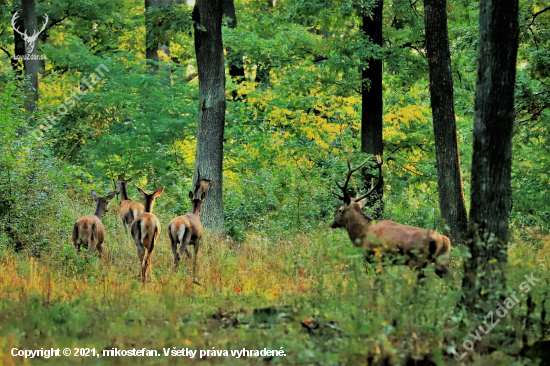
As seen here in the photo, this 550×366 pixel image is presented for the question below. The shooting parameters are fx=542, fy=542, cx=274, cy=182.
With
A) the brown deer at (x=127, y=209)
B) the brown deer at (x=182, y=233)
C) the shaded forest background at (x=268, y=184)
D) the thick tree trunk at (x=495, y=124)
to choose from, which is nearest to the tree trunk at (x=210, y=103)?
the shaded forest background at (x=268, y=184)

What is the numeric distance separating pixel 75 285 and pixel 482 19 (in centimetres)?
735

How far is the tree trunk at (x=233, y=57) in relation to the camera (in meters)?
23.5

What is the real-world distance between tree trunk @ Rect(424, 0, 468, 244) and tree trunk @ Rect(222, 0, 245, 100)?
12.0 meters

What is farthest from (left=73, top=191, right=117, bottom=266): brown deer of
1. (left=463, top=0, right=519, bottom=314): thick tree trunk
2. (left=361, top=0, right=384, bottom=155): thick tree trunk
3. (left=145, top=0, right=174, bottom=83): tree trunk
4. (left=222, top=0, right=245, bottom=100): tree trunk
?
(left=222, top=0, right=245, bottom=100): tree trunk

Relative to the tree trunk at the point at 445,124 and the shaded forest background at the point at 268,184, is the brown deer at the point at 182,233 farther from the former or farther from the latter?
the tree trunk at the point at 445,124

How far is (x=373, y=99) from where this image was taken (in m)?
15.7

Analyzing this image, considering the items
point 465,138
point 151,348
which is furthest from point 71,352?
point 465,138

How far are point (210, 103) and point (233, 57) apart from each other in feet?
33.3

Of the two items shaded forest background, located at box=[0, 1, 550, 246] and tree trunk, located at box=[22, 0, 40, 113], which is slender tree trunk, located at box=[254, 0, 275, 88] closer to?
shaded forest background, located at box=[0, 1, 550, 246]

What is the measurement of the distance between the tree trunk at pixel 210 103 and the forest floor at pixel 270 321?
4.96m

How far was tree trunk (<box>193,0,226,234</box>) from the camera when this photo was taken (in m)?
13.9

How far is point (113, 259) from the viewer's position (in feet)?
37.9

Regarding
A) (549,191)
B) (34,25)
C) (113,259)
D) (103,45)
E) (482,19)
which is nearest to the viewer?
(482,19)

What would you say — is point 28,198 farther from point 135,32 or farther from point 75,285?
point 135,32
